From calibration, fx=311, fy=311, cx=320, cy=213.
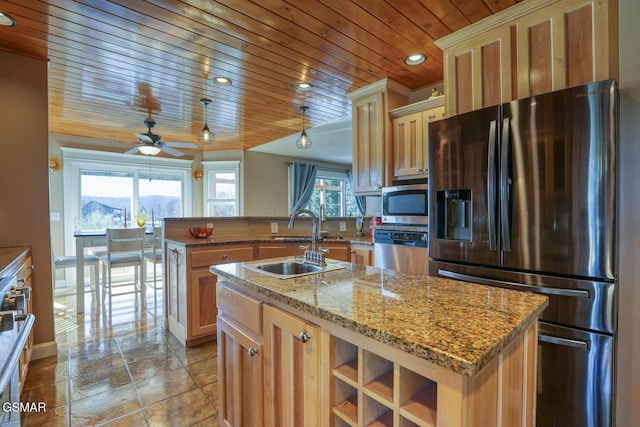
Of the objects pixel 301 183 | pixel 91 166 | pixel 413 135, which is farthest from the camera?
pixel 301 183

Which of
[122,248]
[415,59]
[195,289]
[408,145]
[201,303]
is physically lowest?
[201,303]

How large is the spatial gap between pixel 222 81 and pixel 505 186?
96.3 inches

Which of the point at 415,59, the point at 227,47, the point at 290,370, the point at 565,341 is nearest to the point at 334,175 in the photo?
the point at 415,59

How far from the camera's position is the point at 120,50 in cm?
223

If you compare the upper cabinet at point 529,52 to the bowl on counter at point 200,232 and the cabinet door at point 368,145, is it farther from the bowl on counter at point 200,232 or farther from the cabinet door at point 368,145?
the bowl on counter at point 200,232

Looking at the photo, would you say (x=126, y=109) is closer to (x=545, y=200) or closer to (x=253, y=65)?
(x=253, y=65)

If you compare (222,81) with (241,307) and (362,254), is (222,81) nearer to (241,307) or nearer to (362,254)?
(362,254)

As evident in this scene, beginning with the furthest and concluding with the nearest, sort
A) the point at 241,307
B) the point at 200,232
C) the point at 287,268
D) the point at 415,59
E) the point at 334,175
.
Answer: the point at 334,175 → the point at 200,232 → the point at 415,59 → the point at 287,268 → the point at 241,307

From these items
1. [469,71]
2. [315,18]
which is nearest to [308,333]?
[315,18]

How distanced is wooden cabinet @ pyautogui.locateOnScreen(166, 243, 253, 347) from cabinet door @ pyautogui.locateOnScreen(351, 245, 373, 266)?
3.61 feet

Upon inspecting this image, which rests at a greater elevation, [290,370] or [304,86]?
[304,86]

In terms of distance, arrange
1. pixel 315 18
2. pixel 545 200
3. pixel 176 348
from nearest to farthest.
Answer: pixel 545 200 → pixel 315 18 → pixel 176 348

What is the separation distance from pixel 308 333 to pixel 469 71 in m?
1.95

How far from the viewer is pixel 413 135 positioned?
263 centimetres
